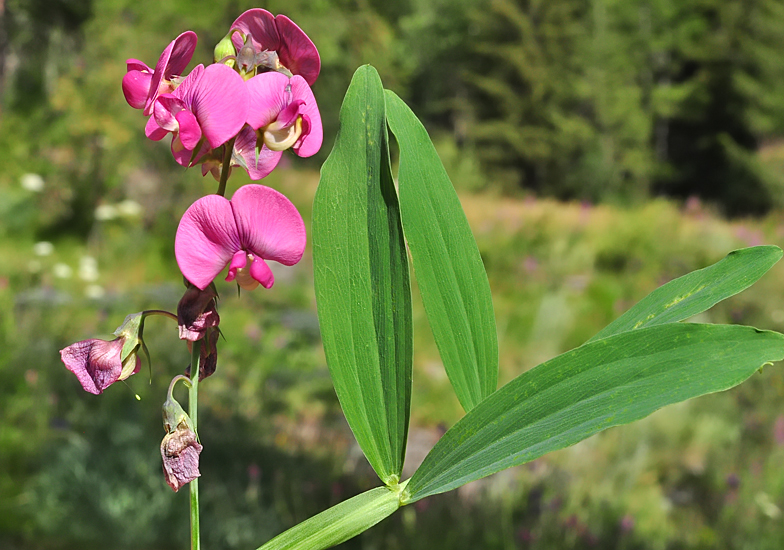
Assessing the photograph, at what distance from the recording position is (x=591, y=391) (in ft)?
0.98

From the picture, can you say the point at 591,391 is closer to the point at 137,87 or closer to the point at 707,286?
the point at 707,286

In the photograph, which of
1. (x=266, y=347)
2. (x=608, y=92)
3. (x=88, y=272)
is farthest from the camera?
(x=608, y=92)

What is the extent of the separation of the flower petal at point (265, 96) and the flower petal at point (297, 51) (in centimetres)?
2

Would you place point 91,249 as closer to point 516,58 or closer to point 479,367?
point 479,367

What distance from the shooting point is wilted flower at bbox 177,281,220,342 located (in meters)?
0.31

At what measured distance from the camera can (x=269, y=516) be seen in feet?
7.04

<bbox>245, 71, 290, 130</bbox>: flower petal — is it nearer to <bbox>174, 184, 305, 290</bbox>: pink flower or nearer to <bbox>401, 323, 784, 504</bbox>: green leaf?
<bbox>174, 184, 305, 290</bbox>: pink flower

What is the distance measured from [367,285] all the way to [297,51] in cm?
13

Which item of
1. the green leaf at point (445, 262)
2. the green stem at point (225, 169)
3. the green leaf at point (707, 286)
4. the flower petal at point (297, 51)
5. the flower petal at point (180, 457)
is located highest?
the flower petal at point (297, 51)

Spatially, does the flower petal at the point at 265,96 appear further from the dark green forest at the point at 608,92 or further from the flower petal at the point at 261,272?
the dark green forest at the point at 608,92

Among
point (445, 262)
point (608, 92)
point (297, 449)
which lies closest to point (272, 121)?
point (445, 262)

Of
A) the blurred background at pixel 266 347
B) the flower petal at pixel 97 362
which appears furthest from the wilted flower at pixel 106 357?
the blurred background at pixel 266 347

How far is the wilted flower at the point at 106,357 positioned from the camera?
0.33 meters

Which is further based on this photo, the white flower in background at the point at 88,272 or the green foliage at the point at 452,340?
the white flower in background at the point at 88,272
